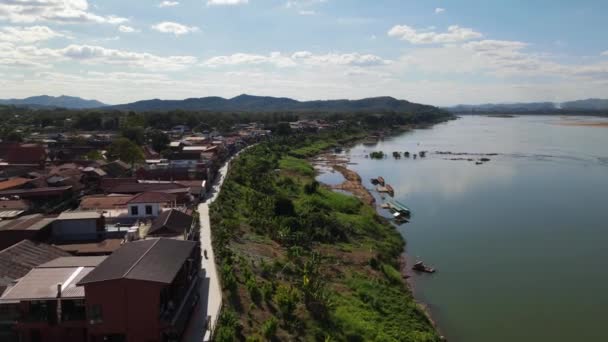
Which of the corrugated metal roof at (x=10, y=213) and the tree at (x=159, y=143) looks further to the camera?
the tree at (x=159, y=143)

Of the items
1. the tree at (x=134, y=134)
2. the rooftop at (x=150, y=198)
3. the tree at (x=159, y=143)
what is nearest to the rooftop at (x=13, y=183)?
the rooftop at (x=150, y=198)

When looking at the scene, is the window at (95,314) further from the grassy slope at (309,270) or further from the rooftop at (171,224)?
the rooftop at (171,224)

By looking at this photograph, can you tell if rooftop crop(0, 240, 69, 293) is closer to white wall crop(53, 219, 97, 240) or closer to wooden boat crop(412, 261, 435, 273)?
white wall crop(53, 219, 97, 240)


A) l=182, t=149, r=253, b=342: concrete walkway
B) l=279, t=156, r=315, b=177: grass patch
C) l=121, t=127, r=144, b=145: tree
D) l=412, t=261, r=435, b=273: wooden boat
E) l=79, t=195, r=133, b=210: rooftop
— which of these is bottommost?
l=412, t=261, r=435, b=273: wooden boat

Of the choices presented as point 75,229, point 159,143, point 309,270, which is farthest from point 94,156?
point 309,270

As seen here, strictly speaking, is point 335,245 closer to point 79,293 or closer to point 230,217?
point 230,217

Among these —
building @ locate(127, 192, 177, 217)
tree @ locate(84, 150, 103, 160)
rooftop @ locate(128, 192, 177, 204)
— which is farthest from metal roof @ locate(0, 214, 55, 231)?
tree @ locate(84, 150, 103, 160)
